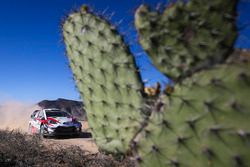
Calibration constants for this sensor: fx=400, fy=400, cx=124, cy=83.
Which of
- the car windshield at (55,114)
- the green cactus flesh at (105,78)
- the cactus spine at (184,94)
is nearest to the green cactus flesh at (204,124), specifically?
the cactus spine at (184,94)

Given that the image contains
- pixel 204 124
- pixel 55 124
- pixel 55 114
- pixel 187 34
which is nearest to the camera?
pixel 204 124

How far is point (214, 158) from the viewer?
1604 millimetres

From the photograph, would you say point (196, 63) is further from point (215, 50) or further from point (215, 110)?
point (215, 110)

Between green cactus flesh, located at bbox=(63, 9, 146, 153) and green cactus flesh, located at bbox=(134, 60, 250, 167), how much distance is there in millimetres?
227

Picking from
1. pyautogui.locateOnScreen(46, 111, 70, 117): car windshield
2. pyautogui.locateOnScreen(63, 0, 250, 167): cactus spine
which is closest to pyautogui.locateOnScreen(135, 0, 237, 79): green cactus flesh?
pyautogui.locateOnScreen(63, 0, 250, 167): cactus spine

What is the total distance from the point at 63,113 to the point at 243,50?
53.9ft

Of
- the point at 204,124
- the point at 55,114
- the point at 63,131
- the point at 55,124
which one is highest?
the point at 55,114

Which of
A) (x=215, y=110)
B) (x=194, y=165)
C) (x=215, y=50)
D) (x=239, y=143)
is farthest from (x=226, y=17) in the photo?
(x=194, y=165)

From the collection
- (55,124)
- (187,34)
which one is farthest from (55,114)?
(187,34)

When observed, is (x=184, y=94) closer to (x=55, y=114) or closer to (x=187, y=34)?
(x=187, y=34)

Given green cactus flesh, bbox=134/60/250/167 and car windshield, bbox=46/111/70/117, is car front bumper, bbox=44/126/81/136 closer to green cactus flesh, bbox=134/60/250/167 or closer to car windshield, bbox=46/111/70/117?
car windshield, bbox=46/111/70/117

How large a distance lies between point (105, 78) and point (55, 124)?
1468 centimetres

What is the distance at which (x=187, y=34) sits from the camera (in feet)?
5.81

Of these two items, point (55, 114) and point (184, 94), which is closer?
point (184, 94)
